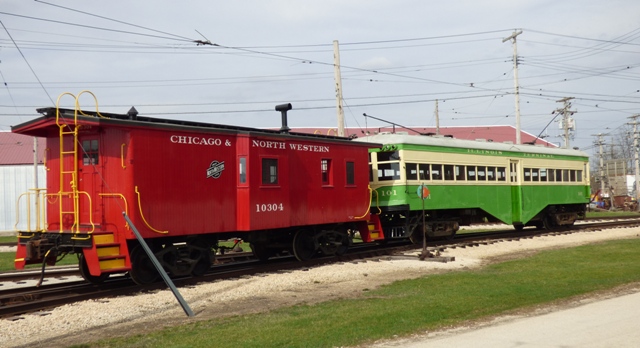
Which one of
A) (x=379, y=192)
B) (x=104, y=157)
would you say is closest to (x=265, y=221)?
(x=104, y=157)

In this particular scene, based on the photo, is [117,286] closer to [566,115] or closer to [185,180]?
[185,180]

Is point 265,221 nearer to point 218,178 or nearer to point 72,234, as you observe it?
point 218,178

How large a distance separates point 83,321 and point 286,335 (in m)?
3.93

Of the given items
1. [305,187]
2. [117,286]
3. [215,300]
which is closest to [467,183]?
[305,187]

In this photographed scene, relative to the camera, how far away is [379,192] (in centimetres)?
2156

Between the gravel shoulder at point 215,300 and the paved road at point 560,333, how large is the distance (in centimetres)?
120

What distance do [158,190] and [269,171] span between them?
3.40 meters

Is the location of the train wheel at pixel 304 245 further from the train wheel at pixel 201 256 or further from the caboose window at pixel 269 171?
the train wheel at pixel 201 256

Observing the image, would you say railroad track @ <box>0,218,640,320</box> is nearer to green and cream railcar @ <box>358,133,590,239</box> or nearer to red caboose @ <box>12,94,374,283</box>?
red caboose @ <box>12,94,374,283</box>

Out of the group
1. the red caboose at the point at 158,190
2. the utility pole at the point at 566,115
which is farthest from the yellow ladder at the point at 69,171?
the utility pole at the point at 566,115

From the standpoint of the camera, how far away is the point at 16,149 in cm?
4800

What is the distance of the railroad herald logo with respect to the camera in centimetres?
1533

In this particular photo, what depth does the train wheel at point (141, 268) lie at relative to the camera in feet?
45.8

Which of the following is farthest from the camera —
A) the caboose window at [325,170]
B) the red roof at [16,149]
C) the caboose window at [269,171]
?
the red roof at [16,149]
